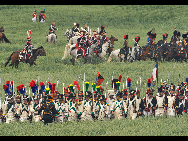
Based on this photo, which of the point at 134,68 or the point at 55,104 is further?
the point at 134,68

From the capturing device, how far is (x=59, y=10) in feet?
228

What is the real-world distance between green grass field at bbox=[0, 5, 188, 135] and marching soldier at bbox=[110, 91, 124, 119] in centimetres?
70

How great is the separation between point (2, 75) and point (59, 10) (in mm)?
38768

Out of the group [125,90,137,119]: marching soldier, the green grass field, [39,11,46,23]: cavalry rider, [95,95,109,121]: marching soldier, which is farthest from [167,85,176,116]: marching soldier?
[39,11,46,23]: cavalry rider

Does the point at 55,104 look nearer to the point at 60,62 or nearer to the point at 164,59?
the point at 60,62

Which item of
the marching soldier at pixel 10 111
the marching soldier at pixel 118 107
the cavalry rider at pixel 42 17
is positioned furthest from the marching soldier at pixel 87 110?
the cavalry rider at pixel 42 17

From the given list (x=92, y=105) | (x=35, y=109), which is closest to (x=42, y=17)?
(x=35, y=109)

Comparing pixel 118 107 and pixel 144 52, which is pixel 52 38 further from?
pixel 118 107

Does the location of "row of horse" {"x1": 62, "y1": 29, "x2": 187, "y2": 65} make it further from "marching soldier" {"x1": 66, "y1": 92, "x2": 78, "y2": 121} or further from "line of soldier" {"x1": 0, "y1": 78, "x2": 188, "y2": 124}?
"marching soldier" {"x1": 66, "y1": 92, "x2": 78, "y2": 121}

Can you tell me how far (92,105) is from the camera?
70.0ft

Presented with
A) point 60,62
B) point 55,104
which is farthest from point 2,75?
point 55,104

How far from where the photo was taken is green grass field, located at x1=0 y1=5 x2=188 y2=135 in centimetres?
1992

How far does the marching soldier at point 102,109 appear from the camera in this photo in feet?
69.9

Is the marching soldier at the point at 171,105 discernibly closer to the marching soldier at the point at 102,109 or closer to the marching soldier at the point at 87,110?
the marching soldier at the point at 102,109
